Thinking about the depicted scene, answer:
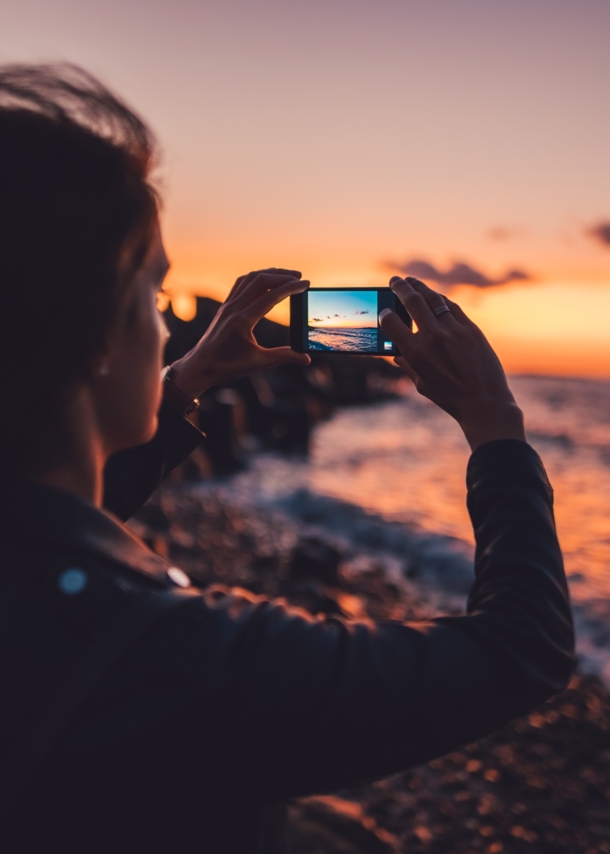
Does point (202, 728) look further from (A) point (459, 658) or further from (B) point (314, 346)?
(B) point (314, 346)

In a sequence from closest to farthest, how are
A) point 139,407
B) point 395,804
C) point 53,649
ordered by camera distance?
1. point 53,649
2. point 139,407
3. point 395,804

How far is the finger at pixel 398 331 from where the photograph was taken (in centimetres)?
134

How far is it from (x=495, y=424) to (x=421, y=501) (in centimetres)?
1262

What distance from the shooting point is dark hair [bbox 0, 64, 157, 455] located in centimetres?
89

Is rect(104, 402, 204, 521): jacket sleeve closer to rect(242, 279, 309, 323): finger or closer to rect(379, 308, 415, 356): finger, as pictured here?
rect(242, 279, 309, 323): finger

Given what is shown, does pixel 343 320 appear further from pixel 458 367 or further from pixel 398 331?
pixel 458 367

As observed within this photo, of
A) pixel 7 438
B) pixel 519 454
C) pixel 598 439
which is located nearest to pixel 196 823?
pixel 7 438

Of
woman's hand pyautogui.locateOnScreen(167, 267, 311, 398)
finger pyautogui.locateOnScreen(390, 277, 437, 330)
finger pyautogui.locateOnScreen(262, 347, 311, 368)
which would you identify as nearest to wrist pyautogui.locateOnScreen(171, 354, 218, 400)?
woman's hand pyautogui.locateOnScreen(167, 267, 311, 398)

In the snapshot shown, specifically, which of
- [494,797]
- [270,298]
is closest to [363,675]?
[270,298]

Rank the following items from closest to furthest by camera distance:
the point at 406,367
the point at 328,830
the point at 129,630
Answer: the point at 129,630
the point at 406,367
the point at 328,830

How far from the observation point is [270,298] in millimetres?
1785

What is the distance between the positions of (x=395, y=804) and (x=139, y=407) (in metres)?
4.03

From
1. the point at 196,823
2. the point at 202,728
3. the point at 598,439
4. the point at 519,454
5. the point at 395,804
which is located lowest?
the point at 598,439

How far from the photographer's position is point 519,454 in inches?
44.8
